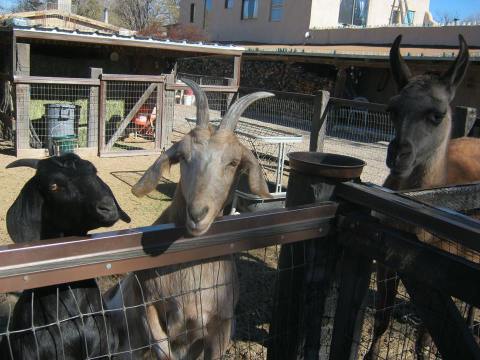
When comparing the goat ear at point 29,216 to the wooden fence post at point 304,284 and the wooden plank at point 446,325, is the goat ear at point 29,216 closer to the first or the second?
the wooden fence post at point 304,284

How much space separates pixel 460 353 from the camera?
6.40ft

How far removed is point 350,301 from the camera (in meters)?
2.26

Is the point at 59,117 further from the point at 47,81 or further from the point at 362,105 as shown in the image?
the point at 362,105

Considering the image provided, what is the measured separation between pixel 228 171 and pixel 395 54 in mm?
2545

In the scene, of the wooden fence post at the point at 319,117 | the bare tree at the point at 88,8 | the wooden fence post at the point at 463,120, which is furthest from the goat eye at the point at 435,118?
the bare tree at the point at 88,8

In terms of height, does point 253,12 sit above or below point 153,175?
above

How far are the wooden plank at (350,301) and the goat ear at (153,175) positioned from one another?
118 centimetres

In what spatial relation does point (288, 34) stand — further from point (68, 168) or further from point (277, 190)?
point (68, 168)

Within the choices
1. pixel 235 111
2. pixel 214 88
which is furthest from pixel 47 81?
pixel 235 111

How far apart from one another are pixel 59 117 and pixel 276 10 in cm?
1899

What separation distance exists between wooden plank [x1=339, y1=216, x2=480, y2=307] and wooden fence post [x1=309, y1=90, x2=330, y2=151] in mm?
6056

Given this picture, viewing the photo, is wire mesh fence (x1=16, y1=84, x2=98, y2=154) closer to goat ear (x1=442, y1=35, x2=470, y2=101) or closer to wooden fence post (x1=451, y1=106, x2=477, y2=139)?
wooden fence post (x1=451, y1=106, x2=477, y2=139)

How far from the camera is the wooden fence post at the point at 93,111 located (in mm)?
10945

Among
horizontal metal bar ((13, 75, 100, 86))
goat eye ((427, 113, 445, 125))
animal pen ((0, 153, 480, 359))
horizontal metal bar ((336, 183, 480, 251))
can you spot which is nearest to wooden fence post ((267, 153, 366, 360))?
animal pen ((0, 153, 480, 359))
